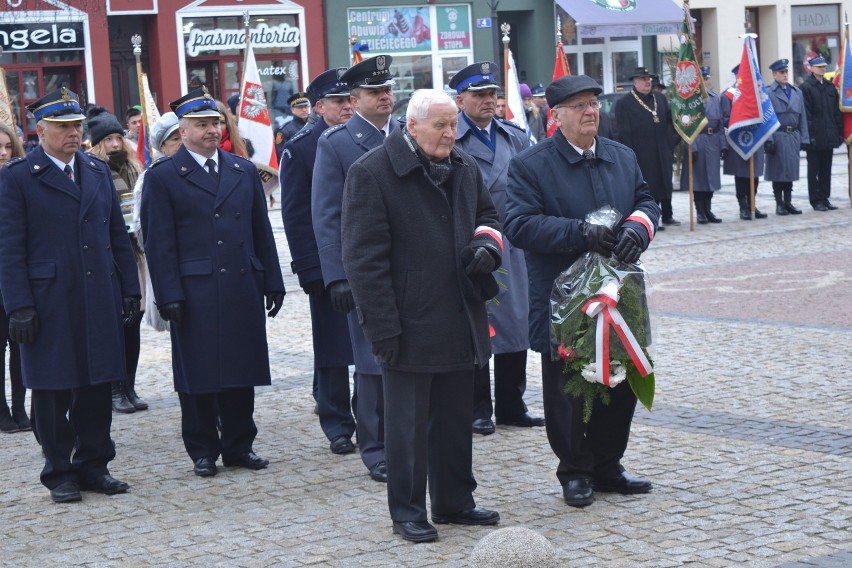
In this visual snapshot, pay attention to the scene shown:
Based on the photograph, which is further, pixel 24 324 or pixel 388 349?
pixel 24 324

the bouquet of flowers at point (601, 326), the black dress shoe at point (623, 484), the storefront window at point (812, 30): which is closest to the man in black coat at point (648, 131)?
the black dress shoe at point (623, 484)

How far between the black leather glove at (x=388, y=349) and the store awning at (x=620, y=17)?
27.8m

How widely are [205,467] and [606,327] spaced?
7.80 feet

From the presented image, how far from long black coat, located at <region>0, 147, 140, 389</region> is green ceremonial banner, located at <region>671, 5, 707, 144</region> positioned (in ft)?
39.7

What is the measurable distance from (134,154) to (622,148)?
4166 mm

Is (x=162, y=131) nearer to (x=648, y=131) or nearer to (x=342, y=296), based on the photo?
(x=342, y=296)

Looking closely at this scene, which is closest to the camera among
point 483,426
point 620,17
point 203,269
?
point 203,269

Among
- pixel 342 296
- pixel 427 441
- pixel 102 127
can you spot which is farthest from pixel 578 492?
pixel 102 127

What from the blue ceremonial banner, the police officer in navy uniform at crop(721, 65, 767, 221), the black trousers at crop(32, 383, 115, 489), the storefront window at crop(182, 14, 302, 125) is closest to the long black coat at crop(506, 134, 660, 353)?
the black trousers at crop(32, 383, 115, 489)

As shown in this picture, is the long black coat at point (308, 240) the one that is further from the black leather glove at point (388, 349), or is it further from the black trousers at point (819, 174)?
the black trousers at point (819, 174)

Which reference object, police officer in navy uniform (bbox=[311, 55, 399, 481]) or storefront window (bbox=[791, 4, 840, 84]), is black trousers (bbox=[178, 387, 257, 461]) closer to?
police officer in navy uniform (bbox=[311, 55, 399, 481])

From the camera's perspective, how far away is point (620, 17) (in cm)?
3341

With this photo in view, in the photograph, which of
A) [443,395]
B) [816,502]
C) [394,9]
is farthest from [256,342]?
[394,9]

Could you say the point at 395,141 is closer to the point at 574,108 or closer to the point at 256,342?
the point at 574,108
